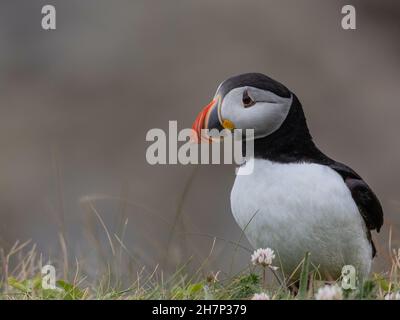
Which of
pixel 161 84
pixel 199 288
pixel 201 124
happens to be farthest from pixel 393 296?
pixel 161 84

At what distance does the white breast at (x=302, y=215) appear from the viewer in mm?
4863

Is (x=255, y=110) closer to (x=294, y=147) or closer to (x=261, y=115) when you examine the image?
(x=261, y=115)

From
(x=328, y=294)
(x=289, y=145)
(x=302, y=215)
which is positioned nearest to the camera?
(x=328, y=294)

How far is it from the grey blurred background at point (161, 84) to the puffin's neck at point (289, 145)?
7.18m

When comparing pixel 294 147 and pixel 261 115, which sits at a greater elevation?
pixel 261 115

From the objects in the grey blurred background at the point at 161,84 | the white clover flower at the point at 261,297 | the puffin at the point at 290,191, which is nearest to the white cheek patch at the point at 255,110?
the puffin at the point at 290,191

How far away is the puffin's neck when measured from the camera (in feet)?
16.8

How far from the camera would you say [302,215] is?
4852mm

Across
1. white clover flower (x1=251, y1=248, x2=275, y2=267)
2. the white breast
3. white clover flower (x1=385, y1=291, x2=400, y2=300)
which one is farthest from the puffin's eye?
white clover flower (x1=385, y1=291, x2=400, y2=300)

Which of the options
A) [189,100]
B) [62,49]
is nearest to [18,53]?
[62,49]

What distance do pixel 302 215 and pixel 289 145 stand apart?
0.47m

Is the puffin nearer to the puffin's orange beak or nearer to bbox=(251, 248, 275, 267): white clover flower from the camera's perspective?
the puffin's orange beak

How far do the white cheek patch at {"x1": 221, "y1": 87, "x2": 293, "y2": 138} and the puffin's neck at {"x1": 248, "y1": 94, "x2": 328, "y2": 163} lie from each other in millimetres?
74
